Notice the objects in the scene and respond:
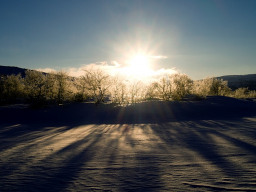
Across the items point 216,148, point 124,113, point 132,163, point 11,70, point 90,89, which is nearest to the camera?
point 132,163

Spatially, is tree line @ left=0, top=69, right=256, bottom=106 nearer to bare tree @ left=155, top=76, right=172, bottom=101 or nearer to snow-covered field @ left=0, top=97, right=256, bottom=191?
bare tree @ left=155, top=76, right=172, bottom=101

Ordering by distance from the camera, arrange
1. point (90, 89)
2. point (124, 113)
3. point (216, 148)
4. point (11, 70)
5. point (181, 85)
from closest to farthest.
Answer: point (216, 148) → point (124, 113) → point (90, 89) → point (181, 85) → point (11, 70)

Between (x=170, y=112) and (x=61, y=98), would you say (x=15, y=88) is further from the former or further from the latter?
(x=170, y=112)

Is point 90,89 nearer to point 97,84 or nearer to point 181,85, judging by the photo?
point 97,84

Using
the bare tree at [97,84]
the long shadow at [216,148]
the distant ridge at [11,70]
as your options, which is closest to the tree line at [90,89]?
the bare tree at [97,84]

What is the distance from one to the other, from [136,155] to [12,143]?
4922mm

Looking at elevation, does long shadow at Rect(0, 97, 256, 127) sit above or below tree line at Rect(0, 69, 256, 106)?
below

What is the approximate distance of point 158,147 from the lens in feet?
20.2

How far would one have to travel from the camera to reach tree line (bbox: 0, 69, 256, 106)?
738 inches

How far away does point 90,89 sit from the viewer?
18875 millimetres

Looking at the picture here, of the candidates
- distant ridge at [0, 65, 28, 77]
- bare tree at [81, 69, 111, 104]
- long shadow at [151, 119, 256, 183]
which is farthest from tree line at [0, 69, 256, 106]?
distant ridge at [0, 65, 28, 77]

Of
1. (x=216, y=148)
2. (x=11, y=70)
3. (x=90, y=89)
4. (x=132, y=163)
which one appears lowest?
(x=132, y=163)

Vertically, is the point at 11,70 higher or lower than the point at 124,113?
higher

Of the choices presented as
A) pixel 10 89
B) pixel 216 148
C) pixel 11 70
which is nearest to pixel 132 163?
pixel 216 148
